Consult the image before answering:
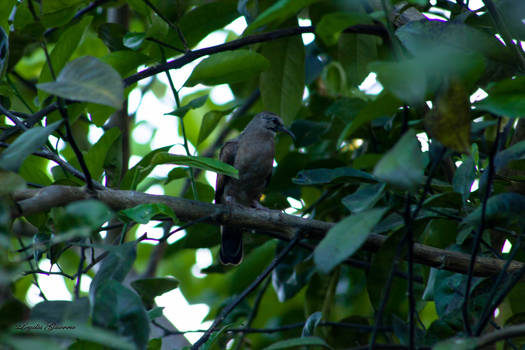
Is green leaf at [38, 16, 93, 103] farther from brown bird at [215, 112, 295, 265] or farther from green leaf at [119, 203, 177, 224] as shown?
brown bird at [215, 112, 295, 265]

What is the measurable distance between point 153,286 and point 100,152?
74 centimetres

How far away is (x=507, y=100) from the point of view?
168 cm

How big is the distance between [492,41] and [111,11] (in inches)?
136

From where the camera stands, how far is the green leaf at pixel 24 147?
1.57m

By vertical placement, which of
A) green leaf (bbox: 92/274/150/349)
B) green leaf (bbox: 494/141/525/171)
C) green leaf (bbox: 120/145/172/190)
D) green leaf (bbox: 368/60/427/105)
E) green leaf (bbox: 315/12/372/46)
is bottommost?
green leaf (bbox: 120/145/172/190)

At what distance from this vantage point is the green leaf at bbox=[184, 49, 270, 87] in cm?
267

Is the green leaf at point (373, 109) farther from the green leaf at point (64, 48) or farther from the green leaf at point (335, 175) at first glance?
the green leaf at point (64, 48)

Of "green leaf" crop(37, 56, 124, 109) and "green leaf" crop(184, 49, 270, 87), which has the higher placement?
"green leaf" crop(37, 56, 124, 109)

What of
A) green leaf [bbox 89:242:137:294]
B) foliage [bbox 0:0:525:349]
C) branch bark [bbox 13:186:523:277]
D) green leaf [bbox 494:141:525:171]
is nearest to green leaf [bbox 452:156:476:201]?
foliage [bbox 0:0:525:349]

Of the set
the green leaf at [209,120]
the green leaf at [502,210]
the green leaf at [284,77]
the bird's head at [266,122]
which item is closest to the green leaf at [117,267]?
the green leaf at [502,210]

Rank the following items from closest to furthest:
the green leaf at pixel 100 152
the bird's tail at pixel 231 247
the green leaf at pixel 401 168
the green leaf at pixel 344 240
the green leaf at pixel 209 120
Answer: the green leaf at pixel 401 168, the green leaf at pixel 344 240, the green leaf at pixel 100 152, the green leaf at pixel 209 120, the bird's tail at pixel 231 247

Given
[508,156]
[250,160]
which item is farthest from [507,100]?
[250,160]

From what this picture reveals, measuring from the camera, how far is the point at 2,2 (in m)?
2.55

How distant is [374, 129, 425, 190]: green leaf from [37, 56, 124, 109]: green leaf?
71cm
